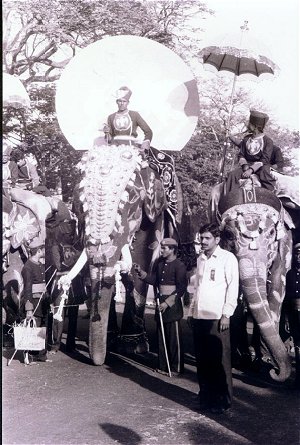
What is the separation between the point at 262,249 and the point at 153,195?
4.49 feet

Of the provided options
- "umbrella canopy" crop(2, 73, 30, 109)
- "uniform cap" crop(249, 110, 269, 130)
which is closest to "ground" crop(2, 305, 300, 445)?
"uniform cap" crop(249, 110, 269, 130)

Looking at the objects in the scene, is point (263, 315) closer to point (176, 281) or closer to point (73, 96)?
point (176, 281)

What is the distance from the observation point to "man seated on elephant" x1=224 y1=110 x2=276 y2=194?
19.3 ft

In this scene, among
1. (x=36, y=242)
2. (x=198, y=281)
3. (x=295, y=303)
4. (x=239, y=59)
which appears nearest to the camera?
(x=198, y=281)

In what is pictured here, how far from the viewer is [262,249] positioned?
5.55 m

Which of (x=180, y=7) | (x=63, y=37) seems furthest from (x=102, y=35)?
(x=180, y=7)

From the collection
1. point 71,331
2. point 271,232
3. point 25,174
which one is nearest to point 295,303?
point 271,232

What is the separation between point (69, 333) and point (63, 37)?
3.75 m

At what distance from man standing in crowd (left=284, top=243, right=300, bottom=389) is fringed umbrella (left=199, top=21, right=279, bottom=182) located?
1.31 metres

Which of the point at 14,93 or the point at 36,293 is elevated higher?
the point at 14,93

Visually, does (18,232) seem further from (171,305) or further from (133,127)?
(171,305)

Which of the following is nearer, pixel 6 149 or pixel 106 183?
pixel 106 183

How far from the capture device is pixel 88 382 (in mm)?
5668

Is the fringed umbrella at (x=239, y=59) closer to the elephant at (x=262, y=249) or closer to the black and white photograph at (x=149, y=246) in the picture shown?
the black and white photograph at (x=149, y=246)
